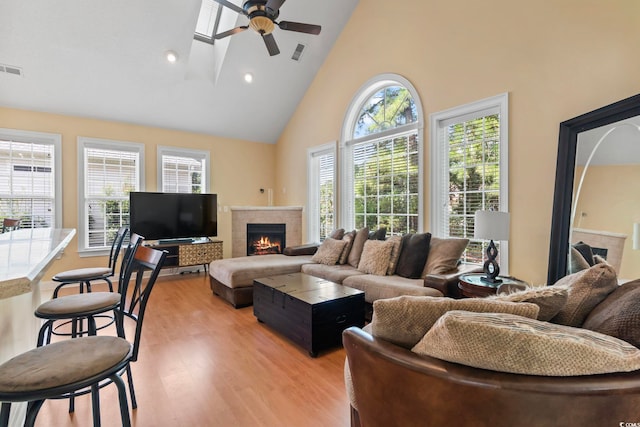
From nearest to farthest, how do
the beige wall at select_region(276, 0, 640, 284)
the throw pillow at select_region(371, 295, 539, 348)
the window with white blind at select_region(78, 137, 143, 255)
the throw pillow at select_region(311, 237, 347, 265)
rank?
the throw pillow at select_region(371, 295, 539, 348) < the beige wall at select_region(276, 0, 640, 284) < the throw pillow at select_region(311, 237, 347, 265) < the window with white blind at select_region(78, 137, 143, 255)

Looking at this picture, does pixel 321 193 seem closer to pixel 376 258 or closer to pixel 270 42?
pixel 376 258

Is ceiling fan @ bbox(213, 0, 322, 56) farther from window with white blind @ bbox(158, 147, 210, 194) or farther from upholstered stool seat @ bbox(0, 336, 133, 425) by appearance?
window with white blind @ bbox(158, 147, 210, 194)

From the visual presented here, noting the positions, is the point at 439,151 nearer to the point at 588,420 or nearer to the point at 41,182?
the point at 588,420

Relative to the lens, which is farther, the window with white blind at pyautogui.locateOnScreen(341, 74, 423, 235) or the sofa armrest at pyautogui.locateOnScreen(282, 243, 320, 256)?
the sofa armrest at pyautogui.locateOnScreen(282, 243, 320, 256)

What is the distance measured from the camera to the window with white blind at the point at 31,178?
4445mm

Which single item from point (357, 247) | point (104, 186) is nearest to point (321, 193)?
point (357, 247)

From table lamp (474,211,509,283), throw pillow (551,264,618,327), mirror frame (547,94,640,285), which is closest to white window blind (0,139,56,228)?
table lamp (474,211,509,283)

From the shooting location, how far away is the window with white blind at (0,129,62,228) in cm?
445

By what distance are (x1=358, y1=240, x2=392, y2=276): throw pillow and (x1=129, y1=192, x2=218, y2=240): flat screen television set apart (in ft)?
10.2

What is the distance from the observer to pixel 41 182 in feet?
15.3

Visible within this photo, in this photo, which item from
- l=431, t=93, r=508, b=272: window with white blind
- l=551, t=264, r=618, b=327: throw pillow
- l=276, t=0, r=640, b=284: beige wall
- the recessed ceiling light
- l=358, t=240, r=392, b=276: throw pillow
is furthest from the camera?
the recessed ceiling light

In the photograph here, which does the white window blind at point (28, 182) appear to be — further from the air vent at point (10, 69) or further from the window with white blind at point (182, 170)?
the window with white blind at point (182, 170)

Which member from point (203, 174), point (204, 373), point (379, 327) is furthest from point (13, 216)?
point (379, 327)

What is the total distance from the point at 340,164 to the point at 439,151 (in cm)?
178
